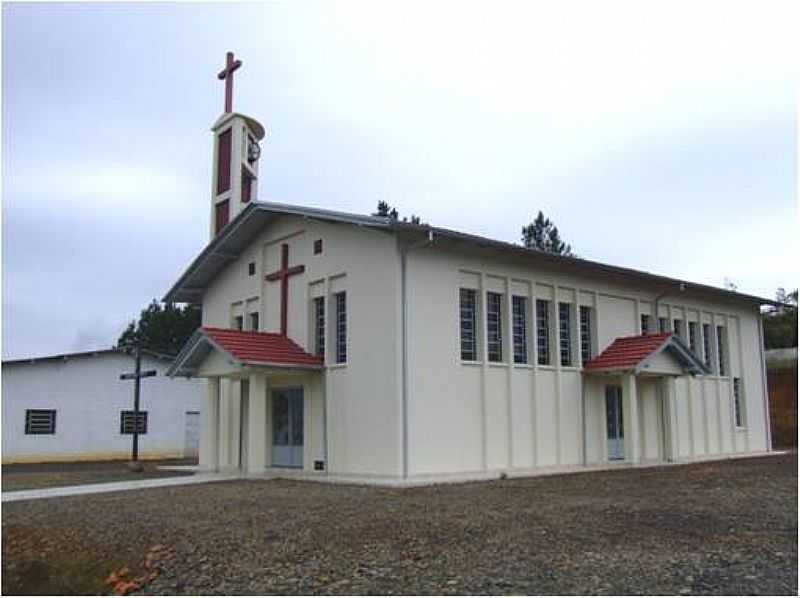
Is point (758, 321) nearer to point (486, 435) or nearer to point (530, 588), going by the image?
point (486, 435)

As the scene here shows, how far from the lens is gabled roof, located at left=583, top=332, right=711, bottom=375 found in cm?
1973

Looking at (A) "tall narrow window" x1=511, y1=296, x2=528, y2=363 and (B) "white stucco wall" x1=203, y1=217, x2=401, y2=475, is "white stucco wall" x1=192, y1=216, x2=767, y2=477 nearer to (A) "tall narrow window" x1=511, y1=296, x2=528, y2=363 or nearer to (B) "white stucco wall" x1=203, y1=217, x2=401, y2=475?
(B) "white stucco wall" x1=203, y1=217, x2=401, y2=475

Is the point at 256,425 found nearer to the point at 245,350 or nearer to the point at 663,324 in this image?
the point at 245,350

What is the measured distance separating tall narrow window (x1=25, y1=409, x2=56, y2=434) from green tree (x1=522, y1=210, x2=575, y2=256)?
104 ft

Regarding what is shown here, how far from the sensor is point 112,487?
16.1m

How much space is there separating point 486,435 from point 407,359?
2.77 m

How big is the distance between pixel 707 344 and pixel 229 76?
16879 millimetres

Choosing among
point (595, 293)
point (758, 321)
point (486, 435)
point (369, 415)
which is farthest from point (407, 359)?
point (758, 321)

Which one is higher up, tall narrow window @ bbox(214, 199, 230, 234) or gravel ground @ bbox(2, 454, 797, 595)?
tall narrow window @ bbox(214, 199, 230, 234)

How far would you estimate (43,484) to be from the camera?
17453 mm

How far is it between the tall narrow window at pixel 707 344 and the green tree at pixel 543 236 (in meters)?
26.6

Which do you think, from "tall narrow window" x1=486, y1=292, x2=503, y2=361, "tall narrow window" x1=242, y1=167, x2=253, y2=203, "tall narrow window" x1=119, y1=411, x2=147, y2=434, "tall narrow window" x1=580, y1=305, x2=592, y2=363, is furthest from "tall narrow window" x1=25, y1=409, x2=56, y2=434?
"tall narrow window" x1=580, y1=305, x2=592, y2=363

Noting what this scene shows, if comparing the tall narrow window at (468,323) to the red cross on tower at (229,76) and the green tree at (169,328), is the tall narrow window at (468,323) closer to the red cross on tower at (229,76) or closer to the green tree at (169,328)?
the red cross on tower at (229,76)

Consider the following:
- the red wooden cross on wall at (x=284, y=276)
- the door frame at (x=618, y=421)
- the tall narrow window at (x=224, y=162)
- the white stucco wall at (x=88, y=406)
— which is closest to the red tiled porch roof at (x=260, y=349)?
the red wooden cross on wall at (x=284, y=276)
